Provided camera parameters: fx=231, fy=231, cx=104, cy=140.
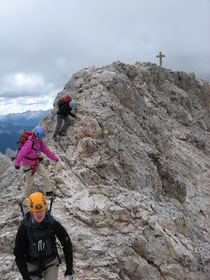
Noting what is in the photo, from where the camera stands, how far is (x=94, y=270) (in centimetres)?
754

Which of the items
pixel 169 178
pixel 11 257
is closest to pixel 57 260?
pixel 11 257

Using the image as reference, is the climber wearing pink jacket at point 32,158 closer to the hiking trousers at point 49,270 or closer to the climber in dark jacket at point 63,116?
the hiking trousers at point 49,270

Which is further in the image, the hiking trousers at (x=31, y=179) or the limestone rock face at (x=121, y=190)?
the hiking trousers at (x=31, y=179)

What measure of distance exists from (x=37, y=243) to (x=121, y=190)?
20.0 ft

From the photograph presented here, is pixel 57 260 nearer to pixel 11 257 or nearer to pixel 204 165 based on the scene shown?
pixel 11 257

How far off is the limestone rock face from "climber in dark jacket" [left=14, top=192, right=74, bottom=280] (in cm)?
248

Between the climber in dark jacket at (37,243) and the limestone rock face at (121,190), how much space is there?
97.5 inches

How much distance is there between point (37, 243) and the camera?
4.86m

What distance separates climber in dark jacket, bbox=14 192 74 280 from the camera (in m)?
4.85

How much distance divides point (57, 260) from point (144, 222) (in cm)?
479

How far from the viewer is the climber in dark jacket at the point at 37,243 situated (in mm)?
4848

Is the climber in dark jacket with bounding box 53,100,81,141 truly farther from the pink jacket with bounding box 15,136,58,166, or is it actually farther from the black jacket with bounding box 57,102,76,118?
the pink jacket with bounding box 15,136,58,166

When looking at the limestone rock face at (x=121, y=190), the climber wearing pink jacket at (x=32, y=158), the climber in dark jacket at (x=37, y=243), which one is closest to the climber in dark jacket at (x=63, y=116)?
the limestone rock face at (x=121, y=190)

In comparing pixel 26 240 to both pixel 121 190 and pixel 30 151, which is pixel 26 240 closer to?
pixel 30 151
